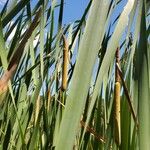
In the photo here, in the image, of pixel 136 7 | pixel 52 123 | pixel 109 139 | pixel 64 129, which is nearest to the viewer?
pixel 64 129

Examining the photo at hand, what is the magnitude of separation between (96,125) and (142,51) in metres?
0.59

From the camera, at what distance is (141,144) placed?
376 mm

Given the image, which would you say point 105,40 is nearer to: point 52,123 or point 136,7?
point 52,123

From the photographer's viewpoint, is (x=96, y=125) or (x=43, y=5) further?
(x=96, y=125)

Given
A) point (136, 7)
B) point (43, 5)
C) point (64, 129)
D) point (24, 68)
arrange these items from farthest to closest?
1. point (24, 68)
2. point (43, 5)
3. point (136, 7)
4. point (64, 129)

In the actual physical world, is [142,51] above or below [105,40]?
below

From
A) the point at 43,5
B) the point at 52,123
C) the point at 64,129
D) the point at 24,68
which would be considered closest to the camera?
the point at 64,129

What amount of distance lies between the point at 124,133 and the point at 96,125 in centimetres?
26

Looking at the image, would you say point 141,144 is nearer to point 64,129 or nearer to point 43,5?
point 64,129

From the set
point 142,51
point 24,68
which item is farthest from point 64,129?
point 24,68

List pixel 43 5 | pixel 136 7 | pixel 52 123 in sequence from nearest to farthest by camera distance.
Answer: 1. pixel 136 7
2. pixel 43 5
3. pixel 52 123

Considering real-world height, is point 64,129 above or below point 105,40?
below

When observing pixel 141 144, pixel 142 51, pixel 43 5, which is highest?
pixel 43 5

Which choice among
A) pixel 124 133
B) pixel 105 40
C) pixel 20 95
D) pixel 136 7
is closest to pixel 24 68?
pixel 20 95
